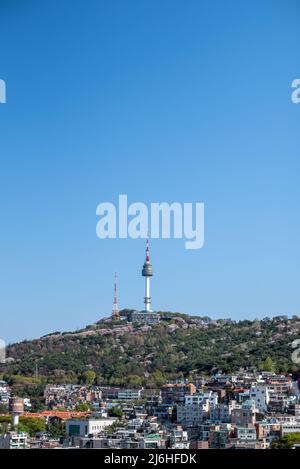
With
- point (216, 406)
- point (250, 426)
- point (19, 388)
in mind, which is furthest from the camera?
point (19, 388)

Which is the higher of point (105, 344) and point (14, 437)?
point (105, 344)

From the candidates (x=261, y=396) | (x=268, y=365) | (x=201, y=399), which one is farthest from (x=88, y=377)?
(x=261, y=396)

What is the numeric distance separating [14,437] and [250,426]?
2424 mm

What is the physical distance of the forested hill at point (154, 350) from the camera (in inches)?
571

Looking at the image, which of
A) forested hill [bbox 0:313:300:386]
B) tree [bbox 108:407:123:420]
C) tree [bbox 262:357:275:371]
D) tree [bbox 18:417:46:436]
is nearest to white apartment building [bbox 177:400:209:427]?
tree [bbox 108:407:123:420]

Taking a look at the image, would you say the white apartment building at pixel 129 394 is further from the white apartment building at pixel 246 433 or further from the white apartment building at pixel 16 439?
the white apartment building at pixel 16 439

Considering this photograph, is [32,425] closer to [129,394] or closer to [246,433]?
[246,433]

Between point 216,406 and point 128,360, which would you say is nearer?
point 216,406

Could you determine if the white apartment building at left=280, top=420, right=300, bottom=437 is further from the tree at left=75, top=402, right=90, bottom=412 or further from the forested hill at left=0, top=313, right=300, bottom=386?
the forested hill at left=0, top=313, right=300, bottom=386

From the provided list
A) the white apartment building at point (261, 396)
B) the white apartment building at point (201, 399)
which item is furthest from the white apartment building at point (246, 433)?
the white apartment building at point (261, 396)

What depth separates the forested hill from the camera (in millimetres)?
14508

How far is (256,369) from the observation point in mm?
13914
